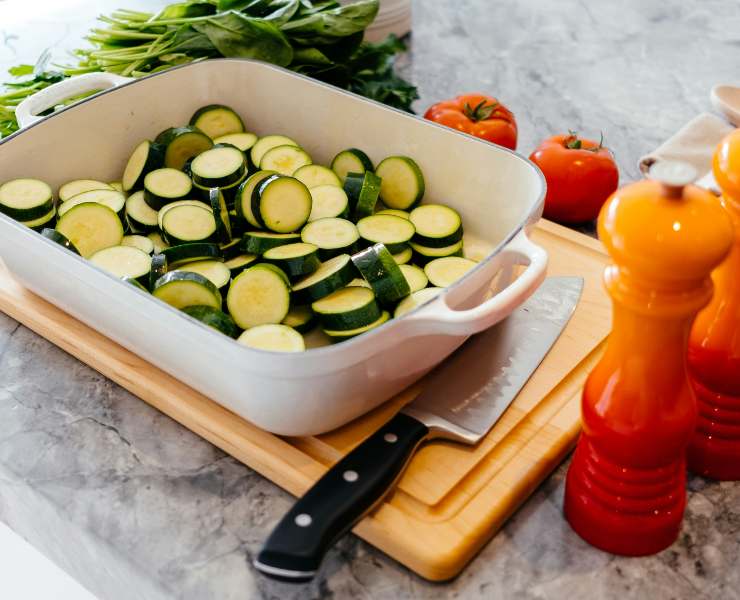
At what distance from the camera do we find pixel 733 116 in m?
1.47

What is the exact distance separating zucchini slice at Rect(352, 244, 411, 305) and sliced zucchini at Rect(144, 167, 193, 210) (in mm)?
347

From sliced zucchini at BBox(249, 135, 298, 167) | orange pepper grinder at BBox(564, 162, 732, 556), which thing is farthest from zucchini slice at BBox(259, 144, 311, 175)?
orange pepper grinder at BBox(564, 162, 732, 556)

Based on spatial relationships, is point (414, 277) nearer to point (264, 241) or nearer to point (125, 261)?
point (264, 241)

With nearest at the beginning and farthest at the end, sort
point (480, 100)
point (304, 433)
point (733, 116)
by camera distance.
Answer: point (304, 433) < point (733, 116) < point (480, 100)

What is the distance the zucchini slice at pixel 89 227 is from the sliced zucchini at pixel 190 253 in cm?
10

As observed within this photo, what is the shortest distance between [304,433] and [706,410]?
40 cm

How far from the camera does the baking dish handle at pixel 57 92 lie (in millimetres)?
1261

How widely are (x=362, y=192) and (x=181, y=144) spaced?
31 cm

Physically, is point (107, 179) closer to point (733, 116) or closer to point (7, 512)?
point (7, 512)

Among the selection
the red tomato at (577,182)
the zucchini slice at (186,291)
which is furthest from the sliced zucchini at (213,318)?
the red tomato at (577,182)

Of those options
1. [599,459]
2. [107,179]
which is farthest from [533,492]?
[107,179]

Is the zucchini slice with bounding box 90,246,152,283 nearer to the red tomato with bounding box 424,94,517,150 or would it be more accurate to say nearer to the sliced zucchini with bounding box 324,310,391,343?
the sliced zucchini with bounding box 324,310,391,343

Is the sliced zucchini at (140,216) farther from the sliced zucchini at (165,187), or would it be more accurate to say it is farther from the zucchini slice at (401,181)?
the zucchini slice at (401,181)

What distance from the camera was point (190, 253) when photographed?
3.70 feet
